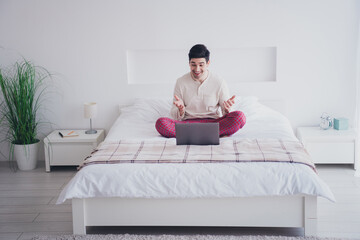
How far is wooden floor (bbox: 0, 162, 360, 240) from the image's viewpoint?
9.75 ft

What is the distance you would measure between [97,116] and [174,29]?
1.13m

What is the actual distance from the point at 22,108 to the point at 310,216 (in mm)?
2744

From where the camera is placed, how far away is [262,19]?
4.43 meters

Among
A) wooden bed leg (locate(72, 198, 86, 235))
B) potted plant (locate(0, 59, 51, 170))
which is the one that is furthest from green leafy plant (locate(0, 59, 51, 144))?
wooden bed leg (locate(72, 198, 86, 235))

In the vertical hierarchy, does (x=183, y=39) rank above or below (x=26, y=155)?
above

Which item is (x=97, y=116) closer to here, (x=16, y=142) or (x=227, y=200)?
(x=16, y=142)

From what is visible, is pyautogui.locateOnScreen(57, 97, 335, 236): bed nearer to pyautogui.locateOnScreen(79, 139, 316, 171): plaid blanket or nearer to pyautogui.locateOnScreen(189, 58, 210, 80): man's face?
pyautogui.locateOnScreen(79, 139, 316, 171): plaid blanket

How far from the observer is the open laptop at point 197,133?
125 inches

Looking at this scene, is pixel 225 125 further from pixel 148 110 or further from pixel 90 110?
pixel 90 110

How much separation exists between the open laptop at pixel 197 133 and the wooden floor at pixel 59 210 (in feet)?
1.93

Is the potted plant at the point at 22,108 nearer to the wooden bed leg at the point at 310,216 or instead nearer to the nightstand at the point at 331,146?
the nightstand at the point at 331,146

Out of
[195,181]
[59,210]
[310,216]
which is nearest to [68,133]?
[59,210]

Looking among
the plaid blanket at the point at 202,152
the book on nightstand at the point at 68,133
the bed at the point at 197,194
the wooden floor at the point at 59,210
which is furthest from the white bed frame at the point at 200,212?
the book on nightstand at the point at 68,133

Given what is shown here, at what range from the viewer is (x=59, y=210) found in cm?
338
